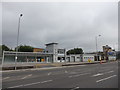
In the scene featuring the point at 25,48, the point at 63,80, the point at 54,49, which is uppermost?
the point at 25,48

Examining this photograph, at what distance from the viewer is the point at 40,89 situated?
9.42 metres

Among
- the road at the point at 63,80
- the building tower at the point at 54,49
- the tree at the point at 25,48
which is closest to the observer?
the road at the point at 63,80

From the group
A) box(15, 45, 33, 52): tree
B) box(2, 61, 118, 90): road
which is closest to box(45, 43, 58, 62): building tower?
box(15, 45, 33, 52): tree

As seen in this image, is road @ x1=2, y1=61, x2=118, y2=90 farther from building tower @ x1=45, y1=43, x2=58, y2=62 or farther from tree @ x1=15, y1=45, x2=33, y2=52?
tree @ x1=15, y1=45, x2=33, y2=52

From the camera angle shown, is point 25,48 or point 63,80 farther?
point 25,48

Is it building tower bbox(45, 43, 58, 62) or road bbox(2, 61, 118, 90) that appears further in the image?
building tower bbox(45, 43, 58, 62)

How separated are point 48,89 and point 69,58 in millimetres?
72701

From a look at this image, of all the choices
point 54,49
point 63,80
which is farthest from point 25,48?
point 63,80

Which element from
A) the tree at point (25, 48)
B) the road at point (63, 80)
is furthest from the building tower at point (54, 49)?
the road at point (63, 80)

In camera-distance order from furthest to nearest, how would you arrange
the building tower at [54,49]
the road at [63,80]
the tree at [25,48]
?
Result: 1. the tree at [25,48]
2. the building tower at [54,49]
3. the road at [63,80]

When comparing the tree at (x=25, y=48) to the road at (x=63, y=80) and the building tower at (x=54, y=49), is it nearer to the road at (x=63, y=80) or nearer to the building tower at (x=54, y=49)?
the building tower at (x=54, y=49)

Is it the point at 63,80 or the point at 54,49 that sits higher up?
the point at 54,49

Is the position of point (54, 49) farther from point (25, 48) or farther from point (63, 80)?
point (63, 80)

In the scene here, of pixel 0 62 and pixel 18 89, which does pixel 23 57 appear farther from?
pixel 18 89
